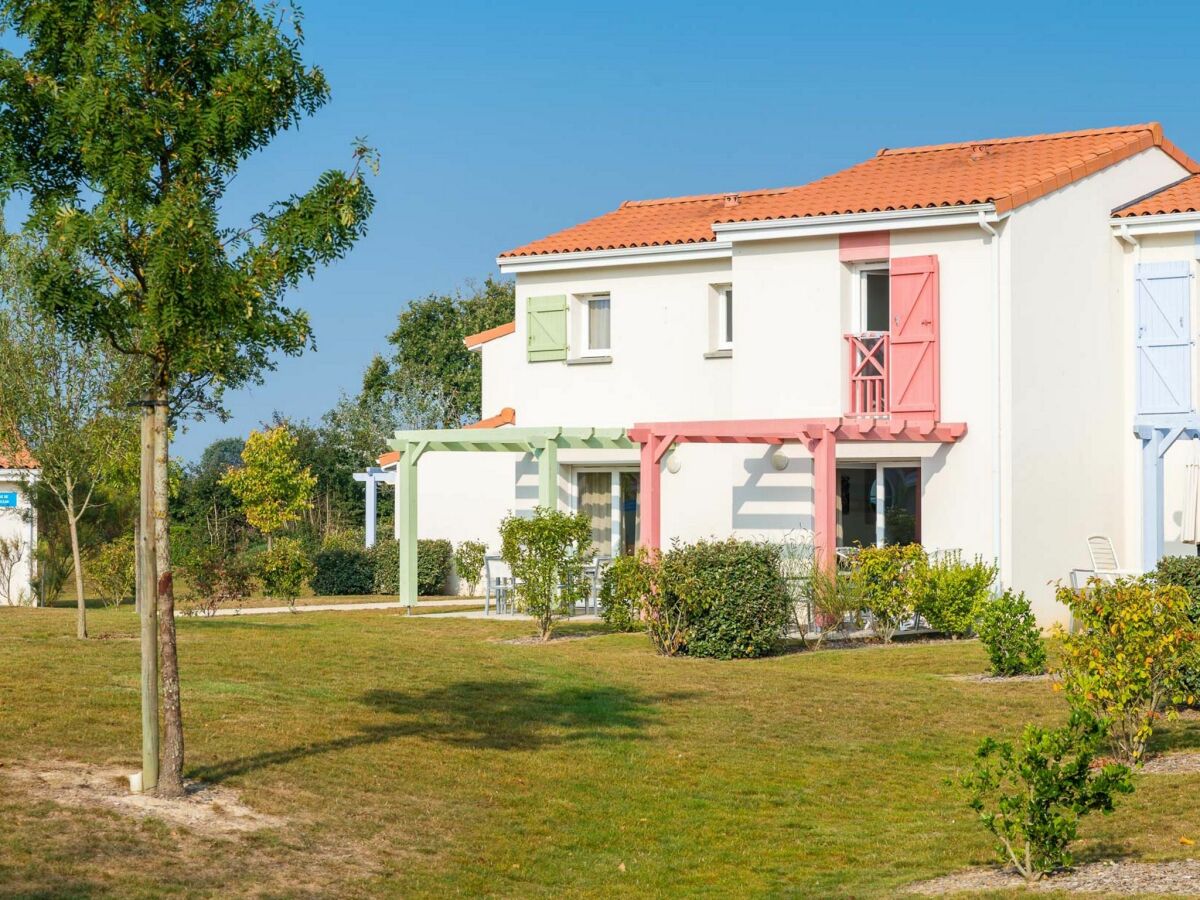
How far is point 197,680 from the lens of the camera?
44.7 feet

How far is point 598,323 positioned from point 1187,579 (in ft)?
44.7

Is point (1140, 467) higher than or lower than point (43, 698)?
higher

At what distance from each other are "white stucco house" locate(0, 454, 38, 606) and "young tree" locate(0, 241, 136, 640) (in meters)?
11.1

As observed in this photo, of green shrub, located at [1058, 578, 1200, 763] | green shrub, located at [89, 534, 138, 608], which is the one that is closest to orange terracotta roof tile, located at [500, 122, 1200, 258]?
green shrub, located at [89, 534, 138, 608]

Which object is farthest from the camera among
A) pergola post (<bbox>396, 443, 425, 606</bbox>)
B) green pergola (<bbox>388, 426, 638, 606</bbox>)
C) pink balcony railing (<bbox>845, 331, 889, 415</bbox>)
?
pergola post (<bbox>396, 443, 425, 606</bbox>)

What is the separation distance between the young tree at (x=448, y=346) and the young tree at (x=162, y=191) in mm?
34964

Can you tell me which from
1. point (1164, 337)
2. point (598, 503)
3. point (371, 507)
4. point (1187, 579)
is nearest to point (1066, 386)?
point (1164, 337)

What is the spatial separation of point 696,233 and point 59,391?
385 inches

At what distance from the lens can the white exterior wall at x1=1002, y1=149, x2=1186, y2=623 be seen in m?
20.3

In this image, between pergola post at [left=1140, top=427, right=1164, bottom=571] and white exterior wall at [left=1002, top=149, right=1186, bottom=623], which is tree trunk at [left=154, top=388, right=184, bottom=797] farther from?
pergola post at [left=1140, top=427, right=1164, bottom=571]

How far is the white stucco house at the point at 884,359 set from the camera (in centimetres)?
2028

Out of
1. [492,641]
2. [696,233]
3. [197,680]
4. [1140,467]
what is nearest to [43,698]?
[197,680]

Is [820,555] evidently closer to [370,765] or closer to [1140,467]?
[1140,467]

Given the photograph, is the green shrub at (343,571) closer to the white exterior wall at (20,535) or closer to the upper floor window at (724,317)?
the white exterior wall at (20,535)
